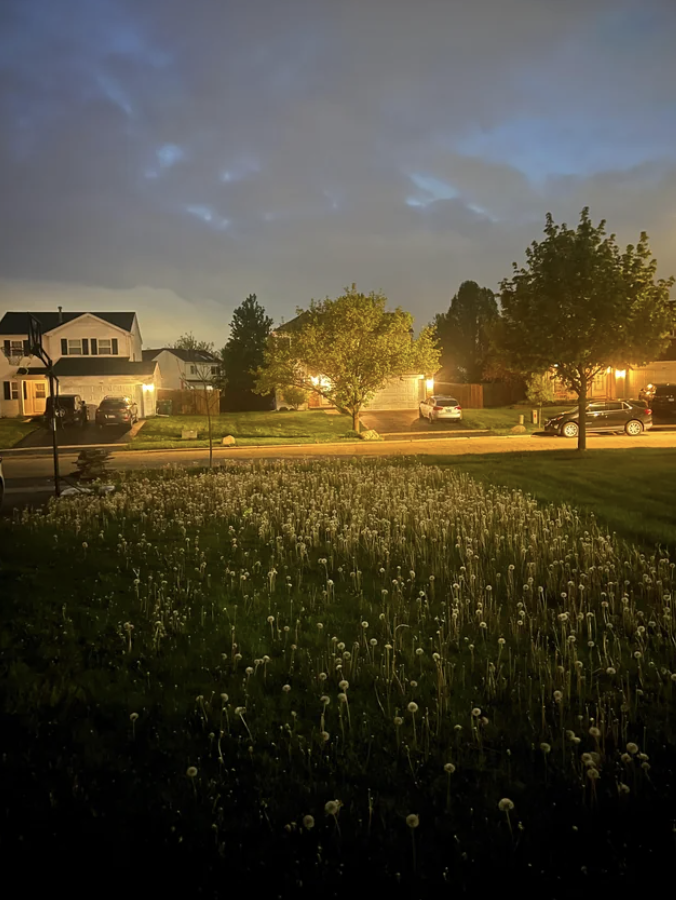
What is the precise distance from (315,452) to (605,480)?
40.1 ft

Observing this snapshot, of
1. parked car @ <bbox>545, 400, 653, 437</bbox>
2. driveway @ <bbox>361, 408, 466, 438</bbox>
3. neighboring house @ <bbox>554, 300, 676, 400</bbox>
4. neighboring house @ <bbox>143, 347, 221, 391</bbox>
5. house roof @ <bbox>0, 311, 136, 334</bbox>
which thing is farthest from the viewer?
neighboring house @ <bbox>143, 347, 221, 391</bbox>

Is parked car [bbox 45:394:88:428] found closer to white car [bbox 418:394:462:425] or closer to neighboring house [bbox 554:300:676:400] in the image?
white car [bbox 418:394:462:425]

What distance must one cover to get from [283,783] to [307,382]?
2898 cm

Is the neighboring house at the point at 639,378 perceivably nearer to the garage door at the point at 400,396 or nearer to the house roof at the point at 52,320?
the garage door at the point at 400,396

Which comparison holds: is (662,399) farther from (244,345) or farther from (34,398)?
(34,398)

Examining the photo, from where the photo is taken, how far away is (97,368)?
47594mm

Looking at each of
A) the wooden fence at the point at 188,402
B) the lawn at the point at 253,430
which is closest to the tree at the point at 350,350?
the lawn at the point at 253,430

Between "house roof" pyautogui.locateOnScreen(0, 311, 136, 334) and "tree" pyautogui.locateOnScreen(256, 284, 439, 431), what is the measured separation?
25.7 m

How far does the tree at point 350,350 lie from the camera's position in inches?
1178

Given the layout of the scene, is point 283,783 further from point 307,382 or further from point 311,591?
point 307,382

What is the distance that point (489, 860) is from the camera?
10.5 feet

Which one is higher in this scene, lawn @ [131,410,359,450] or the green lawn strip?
lawn @ [131,410,359,450]

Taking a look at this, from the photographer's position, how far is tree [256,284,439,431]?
29922 millimetres

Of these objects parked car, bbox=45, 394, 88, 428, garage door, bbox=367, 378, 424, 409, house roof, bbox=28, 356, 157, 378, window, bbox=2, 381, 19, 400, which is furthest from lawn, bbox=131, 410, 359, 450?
window, bbox=2, 381, 19, 400
